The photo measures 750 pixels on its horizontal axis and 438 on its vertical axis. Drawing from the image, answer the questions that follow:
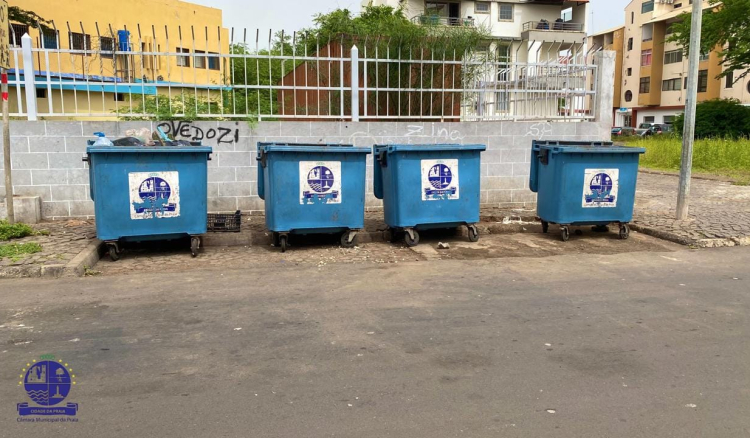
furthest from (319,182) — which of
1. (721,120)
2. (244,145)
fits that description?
(721,120)

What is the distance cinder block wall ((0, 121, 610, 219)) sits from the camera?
27.3ft

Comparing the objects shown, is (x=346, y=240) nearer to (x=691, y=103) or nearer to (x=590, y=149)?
(x=590, y=149)

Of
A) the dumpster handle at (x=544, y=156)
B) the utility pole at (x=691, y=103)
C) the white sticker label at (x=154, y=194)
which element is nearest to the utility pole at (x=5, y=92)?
the white sticker label at (x=154, y=194)

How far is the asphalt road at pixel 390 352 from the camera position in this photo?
3.06 metres

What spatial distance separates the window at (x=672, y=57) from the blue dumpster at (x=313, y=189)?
52.9 m

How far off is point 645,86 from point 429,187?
54.4 meters

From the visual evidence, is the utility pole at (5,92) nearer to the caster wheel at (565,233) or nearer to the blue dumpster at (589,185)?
the blue dumpster at (589,185)

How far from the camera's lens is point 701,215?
9281 mm

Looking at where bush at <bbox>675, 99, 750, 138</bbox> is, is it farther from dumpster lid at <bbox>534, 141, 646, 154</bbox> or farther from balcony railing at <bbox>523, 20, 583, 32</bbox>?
dumpster lid at <bbox>534, 141, 646, 154</bbox>

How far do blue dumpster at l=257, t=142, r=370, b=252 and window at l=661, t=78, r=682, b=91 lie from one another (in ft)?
171

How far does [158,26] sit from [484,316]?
2757 centimetres

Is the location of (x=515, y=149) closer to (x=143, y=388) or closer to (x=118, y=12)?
(x=143, y=388)

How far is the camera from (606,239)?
26.9 feet

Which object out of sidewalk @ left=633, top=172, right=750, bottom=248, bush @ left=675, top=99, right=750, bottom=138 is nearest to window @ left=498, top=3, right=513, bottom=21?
bush @ left=675, top=99, right=750, bottom=138
